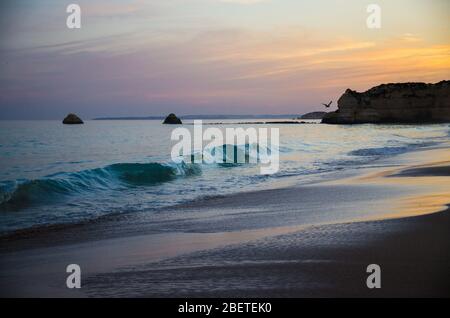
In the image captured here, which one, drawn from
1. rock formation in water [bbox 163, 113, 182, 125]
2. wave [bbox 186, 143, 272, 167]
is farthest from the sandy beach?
rock formation in water [bbox 163, 113, 182, 125]

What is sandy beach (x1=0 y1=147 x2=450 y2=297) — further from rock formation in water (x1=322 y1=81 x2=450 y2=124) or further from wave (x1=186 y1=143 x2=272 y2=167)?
rock formation in water (x1=322 y1=81 x2=450 y2=124)

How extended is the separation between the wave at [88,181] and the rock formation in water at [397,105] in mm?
98296

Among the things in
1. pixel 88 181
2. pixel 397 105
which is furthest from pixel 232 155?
pixel 397 105

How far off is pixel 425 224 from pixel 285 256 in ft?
8.72

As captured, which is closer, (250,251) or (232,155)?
(250,251)

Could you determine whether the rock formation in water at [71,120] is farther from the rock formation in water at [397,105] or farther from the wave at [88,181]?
the wave at [88,181]

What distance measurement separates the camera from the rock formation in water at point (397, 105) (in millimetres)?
107875

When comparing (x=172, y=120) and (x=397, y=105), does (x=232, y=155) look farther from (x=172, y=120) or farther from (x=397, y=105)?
(x=172, y=120)

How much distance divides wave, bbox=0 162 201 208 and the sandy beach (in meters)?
3.43

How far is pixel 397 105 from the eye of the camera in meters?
111

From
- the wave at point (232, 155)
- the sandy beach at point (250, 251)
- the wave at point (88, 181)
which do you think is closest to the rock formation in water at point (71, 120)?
the wave at point (232, 155)

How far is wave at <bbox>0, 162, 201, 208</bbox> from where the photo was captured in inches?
444

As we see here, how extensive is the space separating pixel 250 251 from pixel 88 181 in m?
9.05
